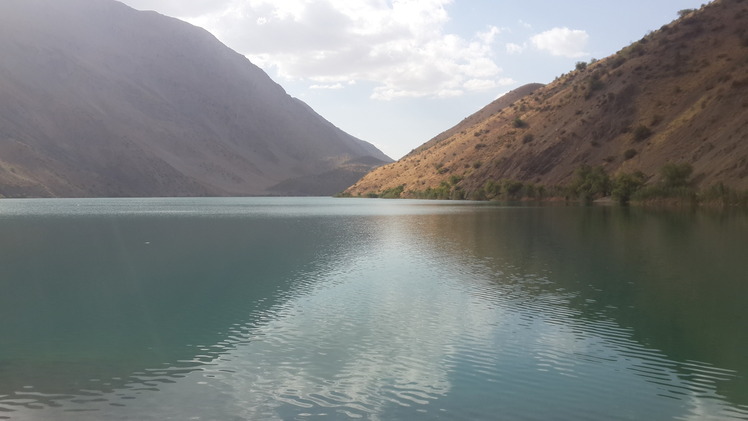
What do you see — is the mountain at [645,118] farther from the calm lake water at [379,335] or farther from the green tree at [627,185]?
the calm lake water at [379,335]

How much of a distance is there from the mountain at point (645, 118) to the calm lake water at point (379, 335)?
5719cm

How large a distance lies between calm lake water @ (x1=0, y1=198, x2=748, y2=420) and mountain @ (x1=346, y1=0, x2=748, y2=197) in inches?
2252

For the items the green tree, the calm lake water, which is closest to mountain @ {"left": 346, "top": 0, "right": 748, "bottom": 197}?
the green tree

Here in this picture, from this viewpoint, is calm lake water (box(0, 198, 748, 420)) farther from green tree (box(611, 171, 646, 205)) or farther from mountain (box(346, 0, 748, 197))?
green tree (box(611, 171, 646, 205))

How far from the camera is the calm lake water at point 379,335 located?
11414 mm

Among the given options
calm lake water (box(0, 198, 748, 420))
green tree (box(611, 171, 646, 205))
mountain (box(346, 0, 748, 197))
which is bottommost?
calm lake water (box(0, 198, 748, 420))

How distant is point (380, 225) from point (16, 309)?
40587 mm

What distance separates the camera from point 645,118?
108m

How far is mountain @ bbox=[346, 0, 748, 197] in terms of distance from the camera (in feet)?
287

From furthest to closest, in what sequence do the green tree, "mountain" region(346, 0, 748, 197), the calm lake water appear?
the green tree
"mountain" region(346, 0, 748, 197)
the calm lake water

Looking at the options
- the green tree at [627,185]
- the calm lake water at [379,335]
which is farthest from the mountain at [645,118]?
the calm lake water at [379,335]

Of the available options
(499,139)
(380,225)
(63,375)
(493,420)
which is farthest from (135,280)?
(499,139)

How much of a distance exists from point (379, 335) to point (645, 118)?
105 meters

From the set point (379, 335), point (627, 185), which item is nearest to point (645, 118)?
point (627, 185)
